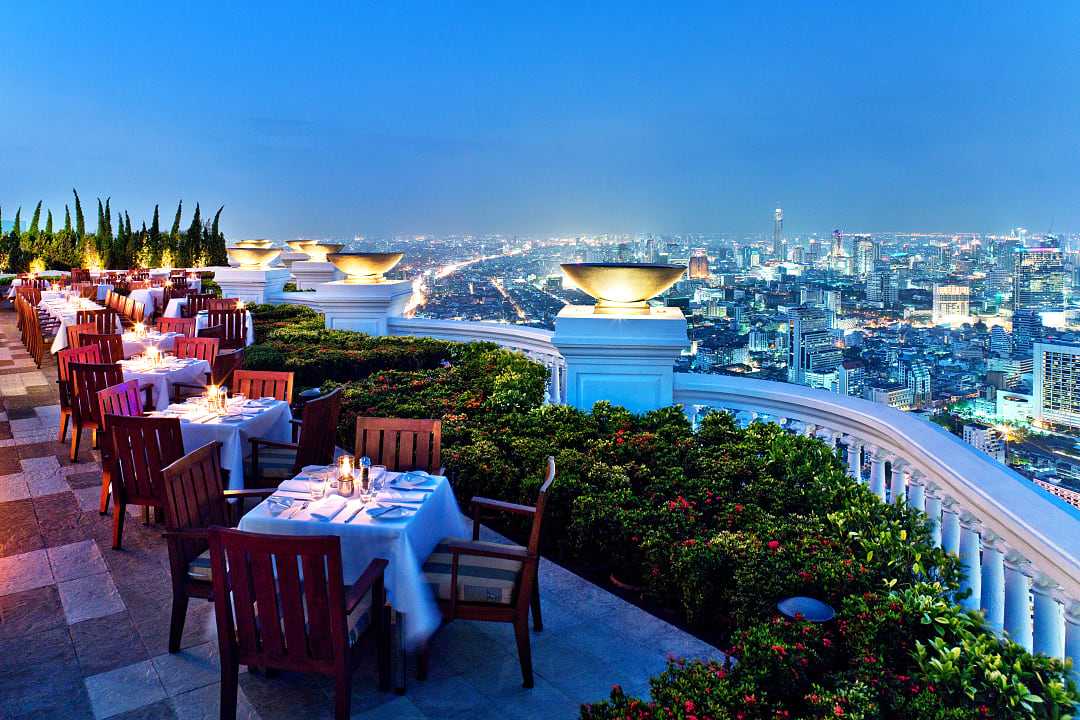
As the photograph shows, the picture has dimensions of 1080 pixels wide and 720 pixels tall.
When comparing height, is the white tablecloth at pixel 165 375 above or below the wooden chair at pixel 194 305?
below

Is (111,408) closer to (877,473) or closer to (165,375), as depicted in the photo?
(165,375)

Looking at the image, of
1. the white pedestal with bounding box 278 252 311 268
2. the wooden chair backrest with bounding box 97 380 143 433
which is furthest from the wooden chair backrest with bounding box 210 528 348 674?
the white pedestal with bounding box 278 252 311 268

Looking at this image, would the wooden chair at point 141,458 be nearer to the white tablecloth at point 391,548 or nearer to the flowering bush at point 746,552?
the white tablecloth at point 391,548

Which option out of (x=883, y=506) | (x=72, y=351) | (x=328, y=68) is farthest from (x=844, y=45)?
(x=328, y=68)

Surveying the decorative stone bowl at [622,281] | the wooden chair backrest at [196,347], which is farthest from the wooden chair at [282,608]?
the wooden chair backrest at [196,347]

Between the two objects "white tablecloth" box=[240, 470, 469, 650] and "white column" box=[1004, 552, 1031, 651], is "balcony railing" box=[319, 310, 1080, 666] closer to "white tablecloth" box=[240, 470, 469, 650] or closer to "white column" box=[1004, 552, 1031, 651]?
"white column" box=[1004, 552, 1031, 651]

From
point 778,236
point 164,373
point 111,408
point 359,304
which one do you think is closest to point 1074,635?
point 111,408
